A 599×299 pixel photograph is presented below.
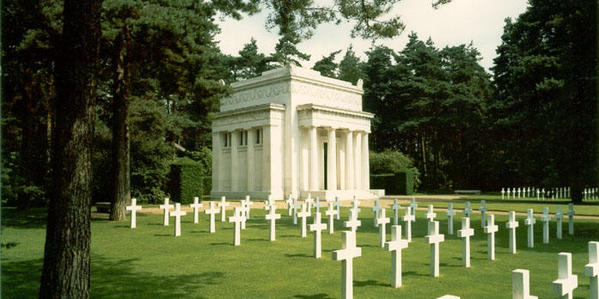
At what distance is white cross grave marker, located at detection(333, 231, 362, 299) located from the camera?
5.79m

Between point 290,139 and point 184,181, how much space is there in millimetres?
9520

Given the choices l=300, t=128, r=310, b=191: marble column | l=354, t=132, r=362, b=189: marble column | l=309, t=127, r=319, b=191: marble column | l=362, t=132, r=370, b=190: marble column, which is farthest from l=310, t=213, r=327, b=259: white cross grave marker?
l=362, t=132, r=370, b=190: marble column

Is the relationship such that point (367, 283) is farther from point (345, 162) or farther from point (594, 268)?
point (345, 162)

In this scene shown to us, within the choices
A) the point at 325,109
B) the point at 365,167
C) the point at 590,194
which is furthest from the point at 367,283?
the point at 590,194

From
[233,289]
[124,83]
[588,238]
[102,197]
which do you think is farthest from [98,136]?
[588,238]

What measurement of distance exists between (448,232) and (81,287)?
11065mm

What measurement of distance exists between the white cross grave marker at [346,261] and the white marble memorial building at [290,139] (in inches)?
1068

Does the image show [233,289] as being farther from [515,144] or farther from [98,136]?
[515,144]

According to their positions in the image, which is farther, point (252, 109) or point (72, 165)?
point (252, 109)

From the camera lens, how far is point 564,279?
3.86m

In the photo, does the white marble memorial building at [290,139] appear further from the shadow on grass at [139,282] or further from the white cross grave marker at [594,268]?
the white cross grave marker at [594,268]

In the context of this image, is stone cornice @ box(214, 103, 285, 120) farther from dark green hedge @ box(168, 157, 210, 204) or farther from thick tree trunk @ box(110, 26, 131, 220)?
thick tree trunk @ box(110, 26, 131, 220)

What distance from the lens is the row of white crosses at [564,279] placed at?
329cm

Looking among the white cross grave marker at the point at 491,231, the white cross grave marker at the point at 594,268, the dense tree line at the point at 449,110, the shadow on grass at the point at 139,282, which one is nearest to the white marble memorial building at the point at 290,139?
the dense tree line at the point at 449,110
